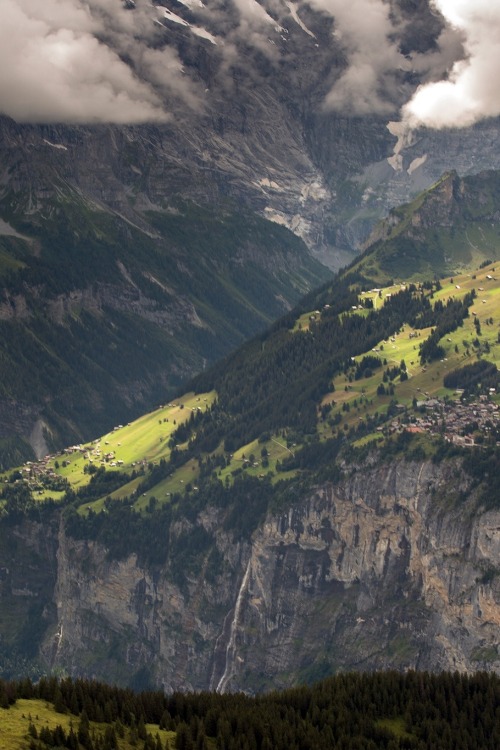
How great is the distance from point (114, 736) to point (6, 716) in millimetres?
15380

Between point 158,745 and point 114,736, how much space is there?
6.21m

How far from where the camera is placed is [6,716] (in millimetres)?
198250

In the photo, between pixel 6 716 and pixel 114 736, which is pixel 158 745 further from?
pixel 6 716

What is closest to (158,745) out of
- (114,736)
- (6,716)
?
(114,736)

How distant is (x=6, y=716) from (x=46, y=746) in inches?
541

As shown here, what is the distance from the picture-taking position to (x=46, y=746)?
187 m

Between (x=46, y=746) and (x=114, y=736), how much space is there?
1311 centimetres

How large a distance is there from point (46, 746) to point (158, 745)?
58.5 feet

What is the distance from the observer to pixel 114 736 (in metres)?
197
